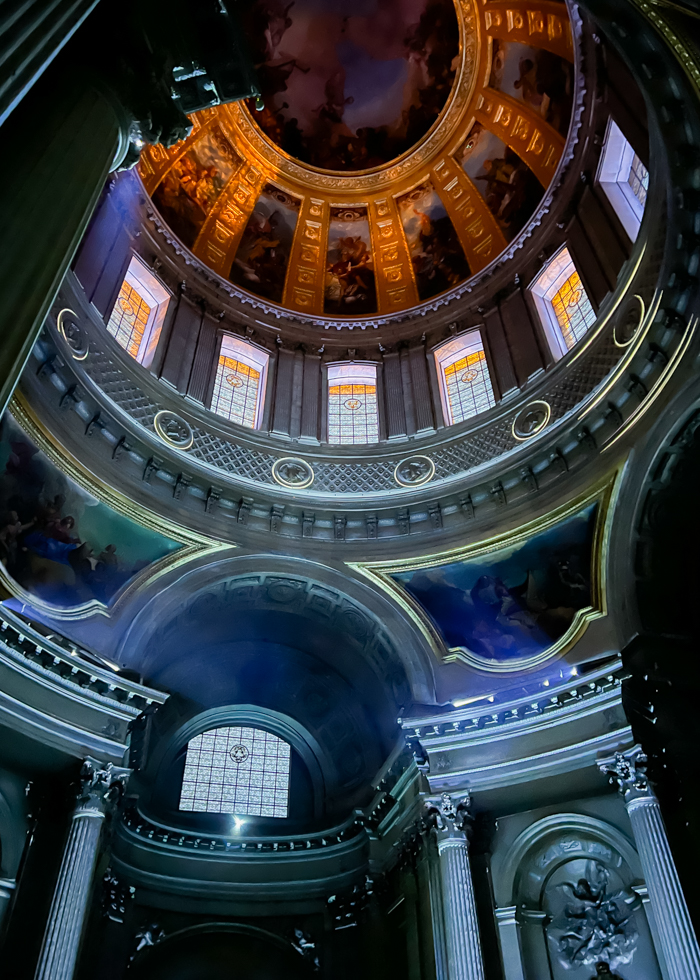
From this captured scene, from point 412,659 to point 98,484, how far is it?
7345 mm

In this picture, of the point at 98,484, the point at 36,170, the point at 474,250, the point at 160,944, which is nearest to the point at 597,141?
the point at 474,250

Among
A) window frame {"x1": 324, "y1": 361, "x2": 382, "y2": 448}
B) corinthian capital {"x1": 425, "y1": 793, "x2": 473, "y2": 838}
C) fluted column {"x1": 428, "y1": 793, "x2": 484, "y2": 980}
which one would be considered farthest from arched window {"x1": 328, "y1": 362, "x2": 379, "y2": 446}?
fluted column {"x1": 428, "y1": 793, "x2": 484, "y2": 980}

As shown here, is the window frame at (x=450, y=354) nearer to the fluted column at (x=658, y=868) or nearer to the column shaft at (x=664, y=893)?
the fluted column at (x=658, y=868)

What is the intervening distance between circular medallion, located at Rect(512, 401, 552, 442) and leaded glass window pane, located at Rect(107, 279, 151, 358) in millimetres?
9306

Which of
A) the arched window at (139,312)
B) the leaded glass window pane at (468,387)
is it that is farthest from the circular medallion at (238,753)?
the leaded glass window pane at (468,387)

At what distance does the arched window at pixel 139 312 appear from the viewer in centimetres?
1789

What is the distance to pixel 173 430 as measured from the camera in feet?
54.4

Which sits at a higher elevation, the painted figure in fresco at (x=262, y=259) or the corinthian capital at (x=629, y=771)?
the painted figure in fresco at (x=262, y=259)

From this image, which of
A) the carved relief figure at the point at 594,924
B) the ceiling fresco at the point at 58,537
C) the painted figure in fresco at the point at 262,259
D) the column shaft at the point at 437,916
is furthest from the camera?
the painted figure in fresco at the point at 262,259

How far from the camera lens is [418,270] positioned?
23531 millimetres

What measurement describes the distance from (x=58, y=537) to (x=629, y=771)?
10800 millimetres

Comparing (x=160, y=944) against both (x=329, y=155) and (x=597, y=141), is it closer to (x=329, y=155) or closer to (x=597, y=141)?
(x=597, y=141)

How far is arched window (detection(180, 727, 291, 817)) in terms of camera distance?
56.6ft

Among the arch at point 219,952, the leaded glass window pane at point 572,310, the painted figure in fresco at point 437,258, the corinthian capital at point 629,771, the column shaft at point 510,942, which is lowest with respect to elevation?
the column shaft at point 510,942
